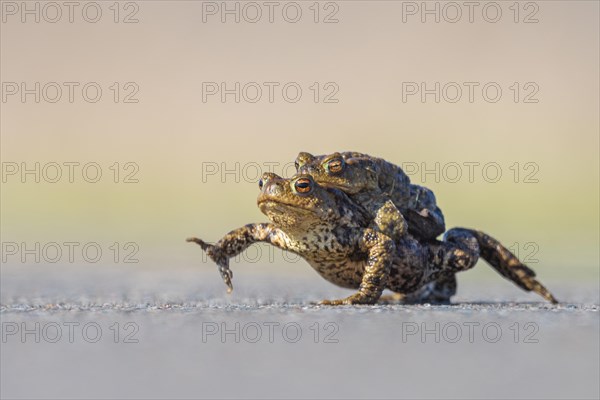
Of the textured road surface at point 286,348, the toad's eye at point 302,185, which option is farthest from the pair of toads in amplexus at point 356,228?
Answer: the textured road surface at point 286,348

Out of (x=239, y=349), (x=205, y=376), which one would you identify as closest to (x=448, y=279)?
(x=239, y=349)

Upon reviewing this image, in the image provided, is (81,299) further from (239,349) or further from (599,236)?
(599,236)

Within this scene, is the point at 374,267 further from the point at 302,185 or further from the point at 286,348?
the point at 286,348

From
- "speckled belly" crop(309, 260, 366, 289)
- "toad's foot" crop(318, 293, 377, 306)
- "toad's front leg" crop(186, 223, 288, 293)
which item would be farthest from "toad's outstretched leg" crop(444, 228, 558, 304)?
"toad's front leg" crop(186, 223, 288, 293)

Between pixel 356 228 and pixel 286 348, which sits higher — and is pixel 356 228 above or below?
above

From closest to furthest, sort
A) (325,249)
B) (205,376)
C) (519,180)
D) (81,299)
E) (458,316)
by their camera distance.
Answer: (205,376)
(458,316)
(325,249)
(81,299)
(519,180)

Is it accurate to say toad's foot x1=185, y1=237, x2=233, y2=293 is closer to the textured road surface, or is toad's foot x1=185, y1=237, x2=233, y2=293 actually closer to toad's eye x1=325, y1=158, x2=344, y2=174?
the textured road surface

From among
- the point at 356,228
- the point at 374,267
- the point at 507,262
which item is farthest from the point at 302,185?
the point at 507,262
